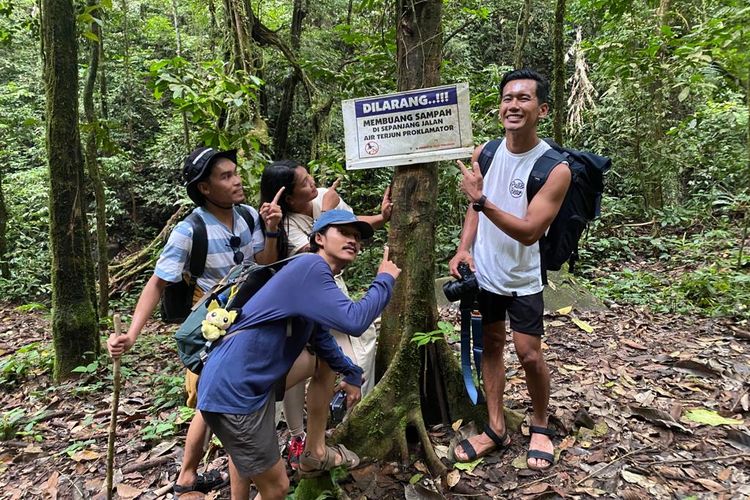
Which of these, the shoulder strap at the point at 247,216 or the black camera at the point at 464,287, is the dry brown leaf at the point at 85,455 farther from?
the black camera at the point at 464,287

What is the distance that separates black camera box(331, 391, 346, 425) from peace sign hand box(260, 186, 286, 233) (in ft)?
4.02

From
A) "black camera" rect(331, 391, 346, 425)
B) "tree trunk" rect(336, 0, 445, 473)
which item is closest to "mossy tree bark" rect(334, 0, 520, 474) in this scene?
"tree trunk" rect(336, 0, 445, 473)

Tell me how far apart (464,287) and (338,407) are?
1.22m

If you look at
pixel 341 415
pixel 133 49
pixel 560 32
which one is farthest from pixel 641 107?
pixel 133 49

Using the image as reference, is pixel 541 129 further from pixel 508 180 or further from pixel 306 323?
pixel 306 323

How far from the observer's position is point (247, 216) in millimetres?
3416

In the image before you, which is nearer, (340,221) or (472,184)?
(340,221)

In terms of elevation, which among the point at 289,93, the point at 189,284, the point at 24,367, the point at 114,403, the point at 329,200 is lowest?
the point at 24,367

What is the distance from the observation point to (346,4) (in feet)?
37.5

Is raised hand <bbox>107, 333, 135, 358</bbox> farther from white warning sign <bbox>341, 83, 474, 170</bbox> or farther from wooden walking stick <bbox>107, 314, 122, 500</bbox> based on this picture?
white warning sign <bbox>341, 83, 474, 170</bbox>

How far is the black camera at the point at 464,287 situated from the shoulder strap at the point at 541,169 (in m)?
0.59

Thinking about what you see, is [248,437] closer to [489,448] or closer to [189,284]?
[189,284]

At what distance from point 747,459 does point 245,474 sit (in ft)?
9.47

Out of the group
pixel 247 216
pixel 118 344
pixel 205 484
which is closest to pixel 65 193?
pixel 247 216
